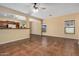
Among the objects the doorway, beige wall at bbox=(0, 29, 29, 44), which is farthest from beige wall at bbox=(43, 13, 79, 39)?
beige wall at bbox=(0, 29, 29, 44)

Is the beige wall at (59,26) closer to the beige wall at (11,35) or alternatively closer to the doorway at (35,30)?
the doorway at (35,30)

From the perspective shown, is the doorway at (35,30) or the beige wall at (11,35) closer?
the beige wall at (11,35)

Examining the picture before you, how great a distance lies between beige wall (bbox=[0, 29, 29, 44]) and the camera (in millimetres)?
4777

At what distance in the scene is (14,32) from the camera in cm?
548

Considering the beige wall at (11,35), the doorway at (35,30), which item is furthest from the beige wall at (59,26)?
the beige wall at (11,35)

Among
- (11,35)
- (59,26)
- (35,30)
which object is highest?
(59,26)

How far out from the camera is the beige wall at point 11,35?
188 inches

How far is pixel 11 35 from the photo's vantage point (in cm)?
515

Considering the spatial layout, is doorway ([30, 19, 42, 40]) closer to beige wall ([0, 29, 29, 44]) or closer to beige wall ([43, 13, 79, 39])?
beige wall ([0, 29, 29, 44])

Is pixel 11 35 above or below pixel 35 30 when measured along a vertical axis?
below

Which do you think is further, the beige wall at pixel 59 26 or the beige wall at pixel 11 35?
the beige wall at pixel 59 26

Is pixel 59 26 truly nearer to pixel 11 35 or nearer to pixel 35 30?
pixel 35 30

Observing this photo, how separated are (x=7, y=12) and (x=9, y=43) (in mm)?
1395

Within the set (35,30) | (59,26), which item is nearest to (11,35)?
(35,30)
